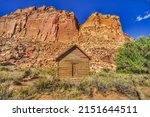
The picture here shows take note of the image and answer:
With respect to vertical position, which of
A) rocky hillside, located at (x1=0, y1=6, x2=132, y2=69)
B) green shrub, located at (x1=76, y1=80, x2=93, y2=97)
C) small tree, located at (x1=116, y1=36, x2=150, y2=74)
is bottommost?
green shrub, located at (x1=76, y1=80, x2=93, y2=97)

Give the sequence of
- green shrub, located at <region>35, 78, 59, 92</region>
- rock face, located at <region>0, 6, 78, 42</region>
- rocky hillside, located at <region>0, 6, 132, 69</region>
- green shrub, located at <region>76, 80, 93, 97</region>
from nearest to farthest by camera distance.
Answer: green shrub, located at <region>76, 80, 93, 97</region>, green shrub, located at <region>35, 78, 59, 92</region>, rocky hillside, located at <region>0, 6, 132, 69</region>, rock face, located at <region>0, 6, 78, 42</region>

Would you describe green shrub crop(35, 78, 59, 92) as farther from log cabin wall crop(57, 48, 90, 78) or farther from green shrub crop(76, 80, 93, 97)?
log cabin wall crop(57, 48, 90, 78)

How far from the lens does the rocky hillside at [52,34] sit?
8594 centimetres

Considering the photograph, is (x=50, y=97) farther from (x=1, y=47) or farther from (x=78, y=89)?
(x=1, y=47)

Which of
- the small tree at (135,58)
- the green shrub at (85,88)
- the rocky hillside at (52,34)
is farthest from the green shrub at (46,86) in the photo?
the rocky hillside at (52,34)

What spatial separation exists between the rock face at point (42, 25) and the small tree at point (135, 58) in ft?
245

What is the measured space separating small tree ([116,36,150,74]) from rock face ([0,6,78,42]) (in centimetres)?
7459

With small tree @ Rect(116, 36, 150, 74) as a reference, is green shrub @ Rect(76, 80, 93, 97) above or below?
below

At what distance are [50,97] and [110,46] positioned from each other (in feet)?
265

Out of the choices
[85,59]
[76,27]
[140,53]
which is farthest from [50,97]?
[76,27]

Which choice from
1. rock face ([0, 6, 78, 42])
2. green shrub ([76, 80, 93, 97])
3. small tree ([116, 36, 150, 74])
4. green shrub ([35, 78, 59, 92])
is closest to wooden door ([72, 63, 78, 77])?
small tree ([116, 36, 150, 74])

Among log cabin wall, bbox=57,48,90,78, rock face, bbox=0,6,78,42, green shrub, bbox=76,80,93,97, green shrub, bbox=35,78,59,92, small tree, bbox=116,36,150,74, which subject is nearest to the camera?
green shrub, bbox=76,80,93,97

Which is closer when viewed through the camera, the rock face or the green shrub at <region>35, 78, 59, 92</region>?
the green shrub at <region>35, 78, 59, 92</region>

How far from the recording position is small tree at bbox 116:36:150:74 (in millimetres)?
29633
